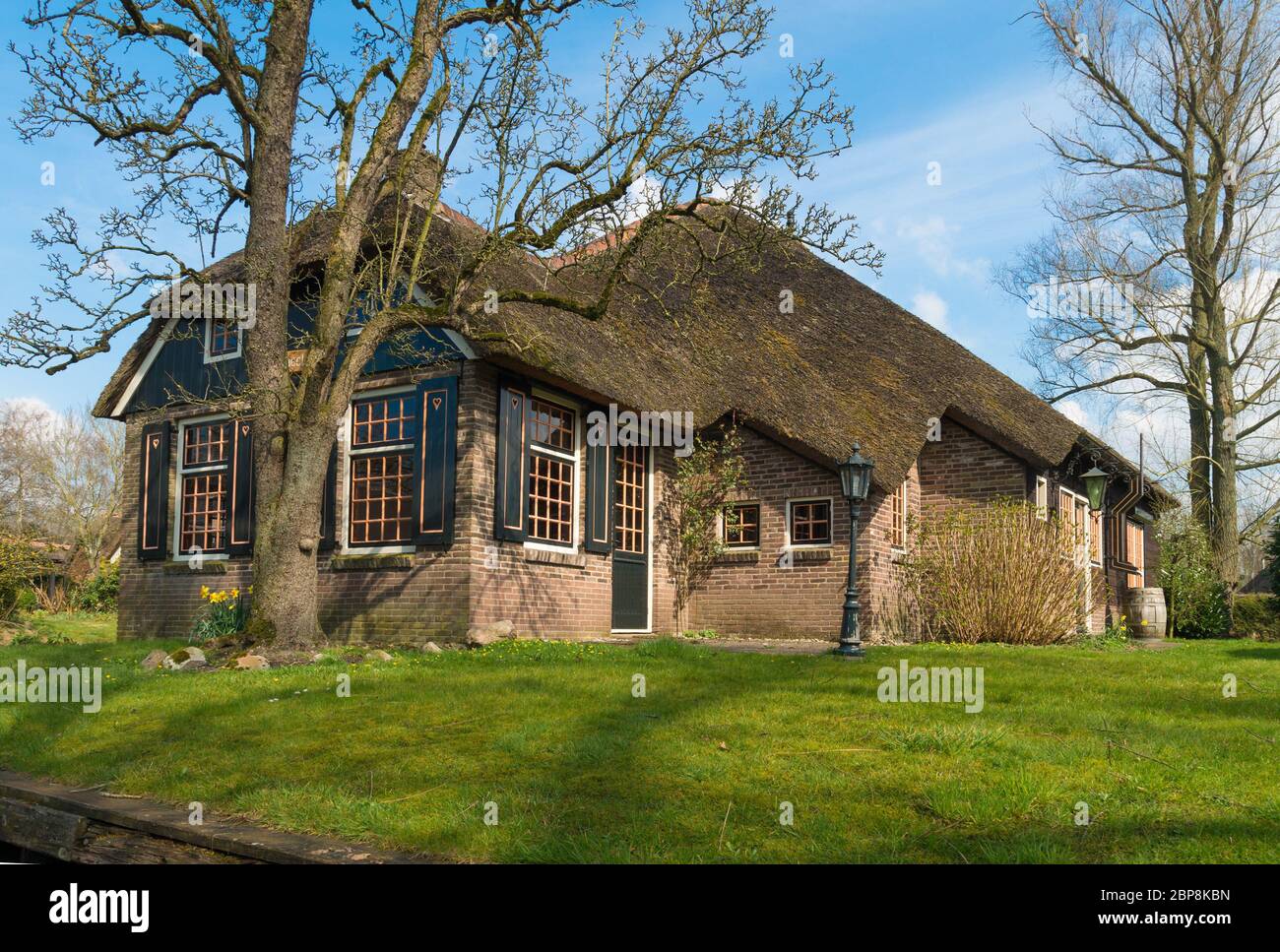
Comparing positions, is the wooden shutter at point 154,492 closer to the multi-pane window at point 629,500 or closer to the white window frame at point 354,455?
the white window frame at point 354,455

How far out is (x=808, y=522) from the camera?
16.3 m

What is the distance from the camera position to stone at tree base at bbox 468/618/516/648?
481 inches

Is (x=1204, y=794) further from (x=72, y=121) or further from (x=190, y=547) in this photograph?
(x=190, y=547)

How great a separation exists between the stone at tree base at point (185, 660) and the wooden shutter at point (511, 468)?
367 centimetres

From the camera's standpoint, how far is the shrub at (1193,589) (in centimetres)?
2134

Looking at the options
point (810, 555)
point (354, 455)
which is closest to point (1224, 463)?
point (810, 555)

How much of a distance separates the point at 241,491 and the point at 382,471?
8.42 feet

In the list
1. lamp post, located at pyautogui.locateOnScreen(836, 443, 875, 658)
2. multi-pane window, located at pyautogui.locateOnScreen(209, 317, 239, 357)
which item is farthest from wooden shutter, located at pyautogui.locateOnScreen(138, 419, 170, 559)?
lamp post, located at pyautogui.locateOnScreen(836, 443, 875, 658)

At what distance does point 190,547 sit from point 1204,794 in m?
13.9

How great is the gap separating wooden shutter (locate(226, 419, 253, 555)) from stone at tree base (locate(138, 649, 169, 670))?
3.43 metres

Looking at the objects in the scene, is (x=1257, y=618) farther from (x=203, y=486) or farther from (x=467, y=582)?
(x=203, y=486)
